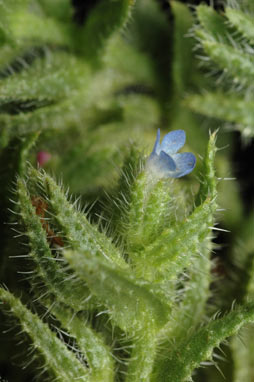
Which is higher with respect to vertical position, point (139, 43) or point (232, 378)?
point (139, 43)

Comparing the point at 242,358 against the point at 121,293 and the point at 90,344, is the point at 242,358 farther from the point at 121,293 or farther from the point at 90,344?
the point at 121,293

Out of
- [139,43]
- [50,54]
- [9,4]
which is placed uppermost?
[9,4]

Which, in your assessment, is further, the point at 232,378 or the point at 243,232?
the point at 243,232

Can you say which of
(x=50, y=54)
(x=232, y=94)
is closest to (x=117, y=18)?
(x=50, y=54)

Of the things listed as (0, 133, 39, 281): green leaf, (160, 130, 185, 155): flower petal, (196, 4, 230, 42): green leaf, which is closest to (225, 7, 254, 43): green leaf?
(196, 4, 230, 42): green leaf

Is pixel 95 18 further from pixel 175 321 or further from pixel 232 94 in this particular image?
pixel 175 321

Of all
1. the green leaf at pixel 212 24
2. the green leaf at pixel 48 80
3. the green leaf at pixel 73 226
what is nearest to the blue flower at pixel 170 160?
the green leaf at pixel 73 226

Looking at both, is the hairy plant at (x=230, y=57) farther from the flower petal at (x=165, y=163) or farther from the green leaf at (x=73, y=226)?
the green leaf at (x=73, y=226)
